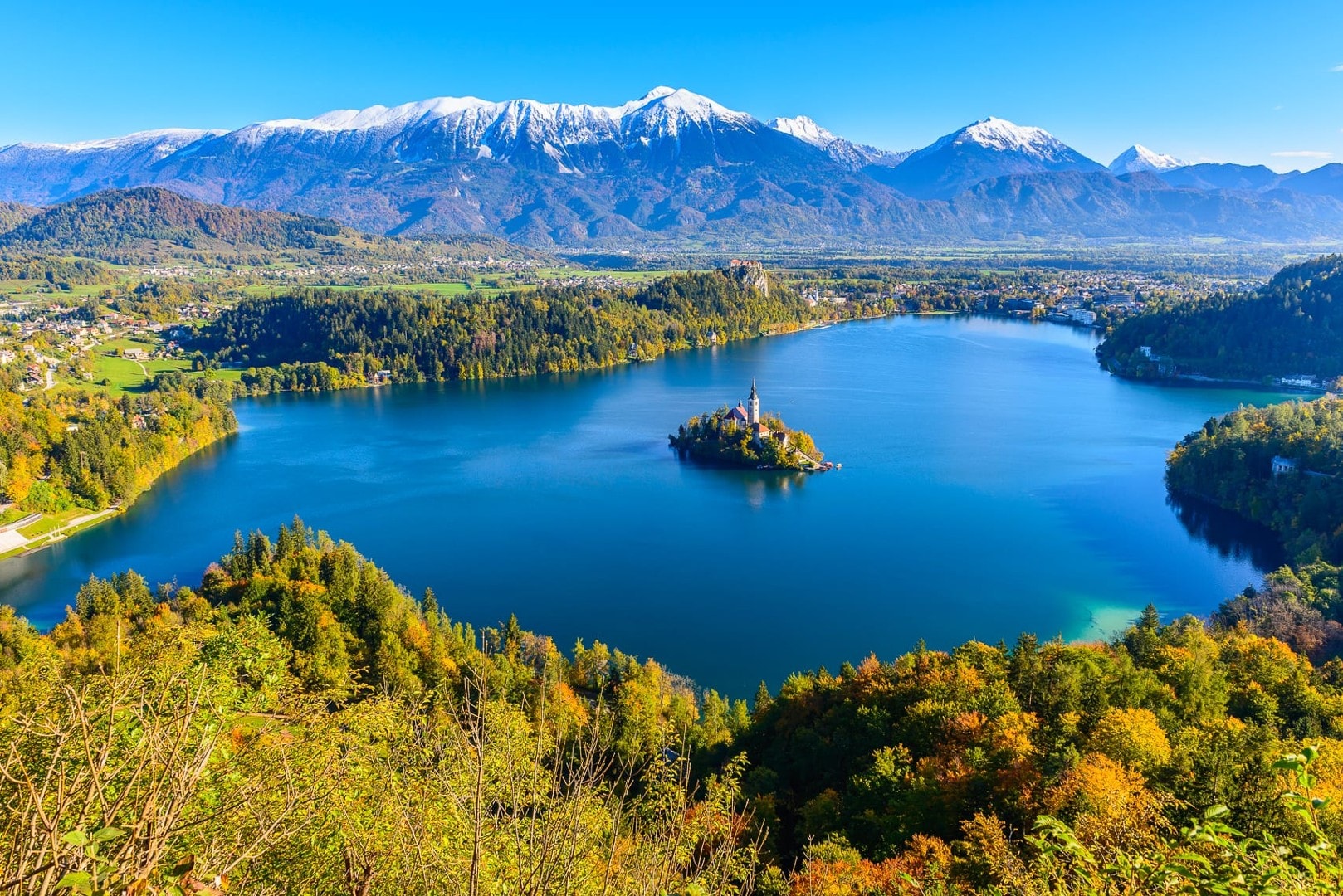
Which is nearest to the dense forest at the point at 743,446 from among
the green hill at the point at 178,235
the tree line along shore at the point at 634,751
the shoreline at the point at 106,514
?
the tree line along shore at the point at 634,751

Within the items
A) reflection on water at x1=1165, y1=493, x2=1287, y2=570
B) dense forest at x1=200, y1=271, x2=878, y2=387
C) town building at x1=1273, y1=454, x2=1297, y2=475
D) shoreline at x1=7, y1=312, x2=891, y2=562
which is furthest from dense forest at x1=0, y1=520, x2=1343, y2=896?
dense forest at x1=200, y1=271, x2=878, y2=387

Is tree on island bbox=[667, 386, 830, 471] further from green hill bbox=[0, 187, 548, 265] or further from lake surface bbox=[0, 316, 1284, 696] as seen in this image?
green hill bbox=[0, 187, 548, 265]

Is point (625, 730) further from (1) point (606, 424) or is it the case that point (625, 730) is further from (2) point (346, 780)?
(1) point (606, 424)

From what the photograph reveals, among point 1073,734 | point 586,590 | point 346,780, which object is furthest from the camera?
point 586,590

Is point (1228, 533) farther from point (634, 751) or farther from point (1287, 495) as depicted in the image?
point (634, 751)

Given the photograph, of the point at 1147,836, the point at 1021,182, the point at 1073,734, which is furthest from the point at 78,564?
the point at 1021,182

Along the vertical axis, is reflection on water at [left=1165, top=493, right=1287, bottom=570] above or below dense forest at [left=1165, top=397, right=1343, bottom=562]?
below
